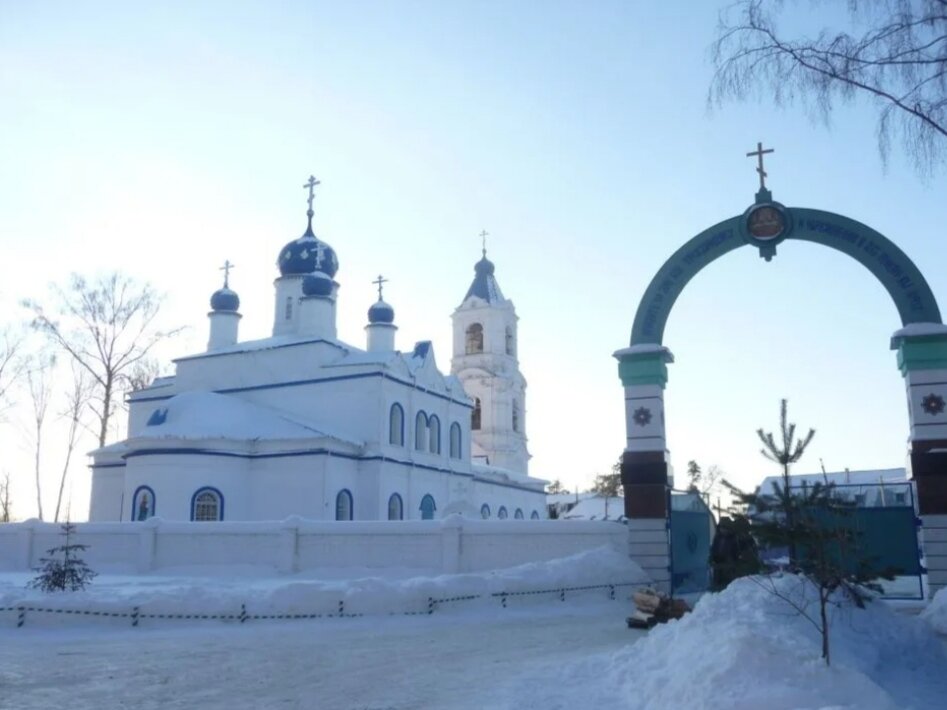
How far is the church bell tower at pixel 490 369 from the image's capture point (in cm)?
4331

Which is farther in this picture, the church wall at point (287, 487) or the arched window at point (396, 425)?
the arched window at point (396, 425)

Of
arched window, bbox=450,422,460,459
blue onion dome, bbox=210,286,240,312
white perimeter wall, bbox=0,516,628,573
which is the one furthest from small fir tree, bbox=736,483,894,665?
blue onion dome, bbox=210,286,240,312

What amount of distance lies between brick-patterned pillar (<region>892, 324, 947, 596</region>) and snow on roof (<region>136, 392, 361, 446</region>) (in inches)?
680

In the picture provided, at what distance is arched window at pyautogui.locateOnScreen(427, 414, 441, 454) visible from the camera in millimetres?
33594

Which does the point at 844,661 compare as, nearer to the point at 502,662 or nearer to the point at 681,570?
the point at 502,662

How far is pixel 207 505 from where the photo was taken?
26.3 metres

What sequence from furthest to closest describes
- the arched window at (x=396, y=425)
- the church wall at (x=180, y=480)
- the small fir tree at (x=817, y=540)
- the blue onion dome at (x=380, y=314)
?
Answer: 1. the blue onion dome at (x=380, y=314)
2. the arched window at (x=396, y=425)
3. the church wall at (x=180, y=480)
4. the small fir tree at (x=817, y=540)

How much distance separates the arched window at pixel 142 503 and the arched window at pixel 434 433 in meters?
11.1

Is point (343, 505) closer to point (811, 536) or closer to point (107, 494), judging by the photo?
point (107, 494)

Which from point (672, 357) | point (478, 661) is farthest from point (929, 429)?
point (478, 661)

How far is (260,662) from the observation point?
9852 mm

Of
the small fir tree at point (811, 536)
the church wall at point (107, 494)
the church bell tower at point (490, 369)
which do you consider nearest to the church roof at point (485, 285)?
the church bell tower at point (490, 369)

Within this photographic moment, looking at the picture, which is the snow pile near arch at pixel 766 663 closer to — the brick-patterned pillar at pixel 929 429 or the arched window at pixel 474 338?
the brick-patterned pillar at pixel 929 429

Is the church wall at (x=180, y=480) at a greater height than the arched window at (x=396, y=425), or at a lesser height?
lesser
